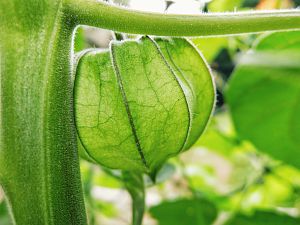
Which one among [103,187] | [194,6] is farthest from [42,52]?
[103,187]

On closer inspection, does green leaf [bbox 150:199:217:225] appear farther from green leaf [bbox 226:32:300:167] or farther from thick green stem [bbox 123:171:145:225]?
thick green stem [bbox 123:171:145:225]

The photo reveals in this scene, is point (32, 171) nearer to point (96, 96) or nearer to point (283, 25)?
point (96, 96)

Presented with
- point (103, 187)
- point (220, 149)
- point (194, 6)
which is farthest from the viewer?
point (103, 187)

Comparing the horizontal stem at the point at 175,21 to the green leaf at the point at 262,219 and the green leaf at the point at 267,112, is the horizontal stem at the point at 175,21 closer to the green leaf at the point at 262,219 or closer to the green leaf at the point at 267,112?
the green leaf at the point at 267,112

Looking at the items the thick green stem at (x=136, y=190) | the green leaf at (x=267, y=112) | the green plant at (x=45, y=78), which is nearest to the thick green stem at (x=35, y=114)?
the green plant at (x=45, y=78)

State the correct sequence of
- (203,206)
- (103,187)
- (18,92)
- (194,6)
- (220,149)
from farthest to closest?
(103,187), (220,149), (203,206), (194,6), (18,92)

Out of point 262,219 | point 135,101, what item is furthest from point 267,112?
point 135,101

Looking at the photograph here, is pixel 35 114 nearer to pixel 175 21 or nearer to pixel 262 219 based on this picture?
pixel 175 21
